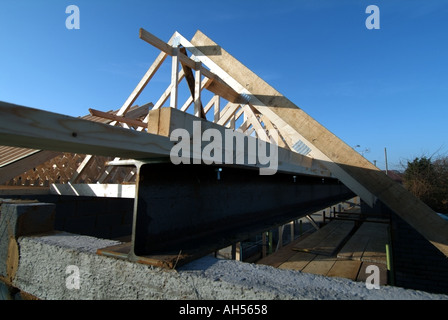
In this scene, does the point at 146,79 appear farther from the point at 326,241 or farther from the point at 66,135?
the point at 326,241

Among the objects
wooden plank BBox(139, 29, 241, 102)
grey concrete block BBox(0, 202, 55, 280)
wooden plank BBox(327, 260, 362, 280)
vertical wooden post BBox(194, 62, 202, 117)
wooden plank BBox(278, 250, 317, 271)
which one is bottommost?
wooden plank BBox(278, 250, 317, 271)

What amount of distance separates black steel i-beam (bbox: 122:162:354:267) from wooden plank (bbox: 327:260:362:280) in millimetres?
894

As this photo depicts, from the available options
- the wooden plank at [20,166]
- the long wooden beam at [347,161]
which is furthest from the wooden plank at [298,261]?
the wooden plank at [20,166]

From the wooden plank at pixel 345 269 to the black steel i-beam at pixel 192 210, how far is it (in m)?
0.89

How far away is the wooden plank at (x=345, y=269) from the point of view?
2886 mm

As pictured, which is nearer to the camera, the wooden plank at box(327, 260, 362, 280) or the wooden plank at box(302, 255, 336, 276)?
the wooden plank at box(327, 260, 362, 280)

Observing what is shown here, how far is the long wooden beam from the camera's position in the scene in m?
2.64

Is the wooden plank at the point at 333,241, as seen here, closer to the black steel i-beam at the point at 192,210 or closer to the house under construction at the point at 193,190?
the house under construction at the point at 193,190

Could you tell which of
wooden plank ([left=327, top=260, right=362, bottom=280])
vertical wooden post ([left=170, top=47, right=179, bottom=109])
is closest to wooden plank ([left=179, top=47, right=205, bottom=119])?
vertical wooden post ([left=170, top=47, right=179, bottom=109])

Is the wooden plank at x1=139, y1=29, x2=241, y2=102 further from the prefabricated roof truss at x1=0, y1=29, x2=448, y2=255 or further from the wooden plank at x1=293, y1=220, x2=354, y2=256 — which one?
the wooden plank at x1=293, y1=220, x2=354, y2=256

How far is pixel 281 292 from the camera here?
1243 mm
